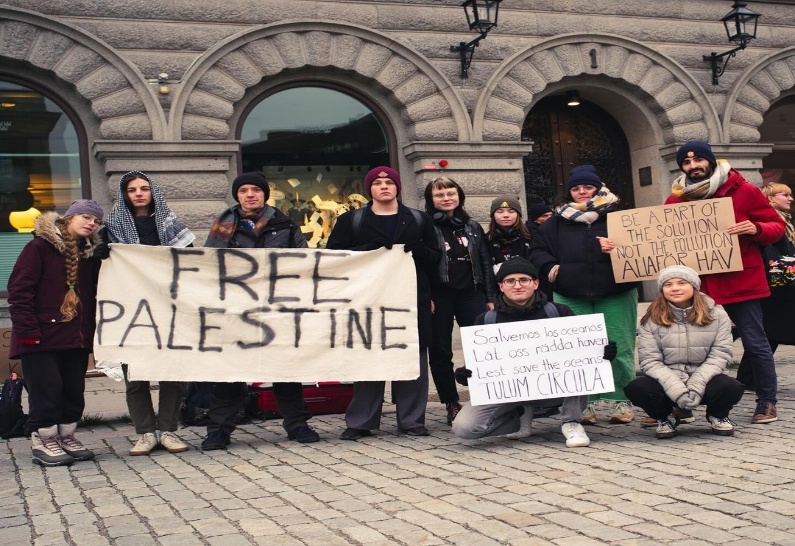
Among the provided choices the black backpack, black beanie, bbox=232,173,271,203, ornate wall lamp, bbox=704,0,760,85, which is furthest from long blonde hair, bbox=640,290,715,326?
ornate wall lamp, bbox=704,0,760,85

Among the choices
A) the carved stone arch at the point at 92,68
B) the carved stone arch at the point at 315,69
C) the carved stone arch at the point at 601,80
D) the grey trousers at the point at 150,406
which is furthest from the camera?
the carved stone arch at the point at 601,80

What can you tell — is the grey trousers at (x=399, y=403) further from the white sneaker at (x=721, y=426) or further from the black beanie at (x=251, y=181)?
the white sneaker at (x=721, y=426)

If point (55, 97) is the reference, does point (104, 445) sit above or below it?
below

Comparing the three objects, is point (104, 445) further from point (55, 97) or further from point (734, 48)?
point (734, 48)

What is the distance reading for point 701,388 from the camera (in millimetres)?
6125

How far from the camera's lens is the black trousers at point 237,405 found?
6.68 metres

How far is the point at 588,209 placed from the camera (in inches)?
276

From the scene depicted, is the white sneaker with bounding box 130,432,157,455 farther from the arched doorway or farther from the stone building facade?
the arched doorway

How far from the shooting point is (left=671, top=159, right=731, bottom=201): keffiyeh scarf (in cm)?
679

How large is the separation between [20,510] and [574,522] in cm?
289

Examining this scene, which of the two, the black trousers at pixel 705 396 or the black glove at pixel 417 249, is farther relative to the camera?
the black glove at pixel 417 249

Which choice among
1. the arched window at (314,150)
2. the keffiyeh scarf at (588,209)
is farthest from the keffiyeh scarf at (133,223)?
the arched window at (314,150)

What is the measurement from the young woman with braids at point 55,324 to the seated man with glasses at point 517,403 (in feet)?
8.57

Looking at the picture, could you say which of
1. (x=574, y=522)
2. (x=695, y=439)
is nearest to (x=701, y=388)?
(x=695, y=439)
